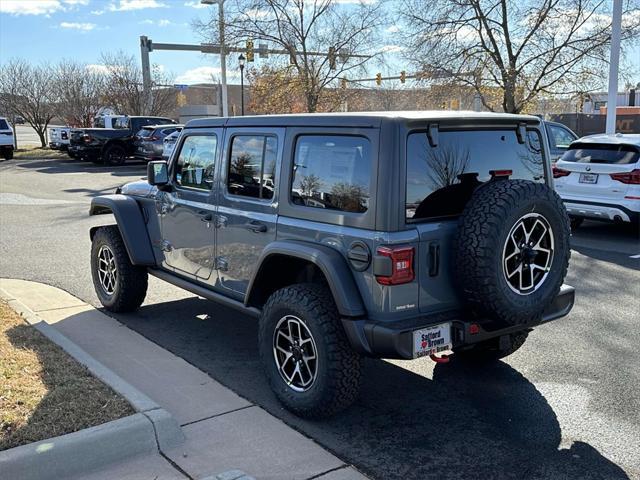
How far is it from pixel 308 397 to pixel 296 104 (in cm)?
2428

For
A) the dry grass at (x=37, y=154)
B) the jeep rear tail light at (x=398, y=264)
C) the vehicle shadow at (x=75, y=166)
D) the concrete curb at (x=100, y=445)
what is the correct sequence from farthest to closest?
1. the dry grass at (x=37, y=154)
2. the vehicle shadow at (x=75, y=166)
3. the jeep rear tail light at (x=398, y=264)
4. the concrete curb at (x=100, y=445)

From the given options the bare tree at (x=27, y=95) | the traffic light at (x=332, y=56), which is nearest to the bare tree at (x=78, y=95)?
the bare tree at (x=27, y=95)

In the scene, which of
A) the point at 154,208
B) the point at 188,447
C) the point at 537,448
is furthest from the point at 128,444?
the point at 154,208

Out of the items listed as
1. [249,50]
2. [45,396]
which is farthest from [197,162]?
[249,50]

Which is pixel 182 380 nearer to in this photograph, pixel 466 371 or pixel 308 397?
pixel 308 397

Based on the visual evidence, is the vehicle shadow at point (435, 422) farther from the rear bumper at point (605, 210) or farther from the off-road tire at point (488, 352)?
Answer: the rear bumper at point (605, 210)

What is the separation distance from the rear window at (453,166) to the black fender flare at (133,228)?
9.69 ft

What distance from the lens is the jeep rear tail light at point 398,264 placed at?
346 cm

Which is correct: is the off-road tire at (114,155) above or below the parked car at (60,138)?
below

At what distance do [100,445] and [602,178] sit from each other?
829 centimetres

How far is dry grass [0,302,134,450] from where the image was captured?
3469 mm

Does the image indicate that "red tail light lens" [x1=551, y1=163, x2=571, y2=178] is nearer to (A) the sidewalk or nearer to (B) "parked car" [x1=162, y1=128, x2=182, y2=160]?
(A) the sidewalk

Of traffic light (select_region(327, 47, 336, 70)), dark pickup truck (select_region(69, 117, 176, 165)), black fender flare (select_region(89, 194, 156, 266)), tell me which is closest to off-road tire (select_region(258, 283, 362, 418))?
black fender flare (select_region(89, 194, 156, 266))

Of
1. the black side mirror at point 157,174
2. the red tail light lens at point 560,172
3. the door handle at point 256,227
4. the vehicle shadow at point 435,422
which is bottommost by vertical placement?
the vehicle shadow at point 435,422
